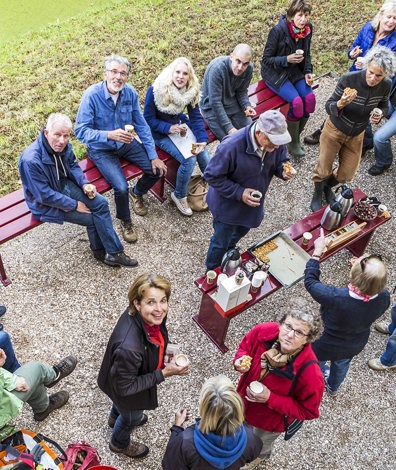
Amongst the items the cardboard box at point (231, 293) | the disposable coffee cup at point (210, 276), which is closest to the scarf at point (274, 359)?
the cardboard box at point (231, 293)

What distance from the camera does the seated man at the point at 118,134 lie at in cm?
476

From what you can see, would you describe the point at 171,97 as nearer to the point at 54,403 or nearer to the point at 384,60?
the point at 384,60

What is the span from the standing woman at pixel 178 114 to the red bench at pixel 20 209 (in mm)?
477

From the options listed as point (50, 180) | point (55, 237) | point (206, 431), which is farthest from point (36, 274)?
point (206, 431)

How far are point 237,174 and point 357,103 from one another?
5.64 feet

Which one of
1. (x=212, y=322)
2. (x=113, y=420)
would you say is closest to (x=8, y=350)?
(x=113, y=420)

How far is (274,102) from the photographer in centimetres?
630

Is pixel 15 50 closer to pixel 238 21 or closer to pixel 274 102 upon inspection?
pixel 238 21

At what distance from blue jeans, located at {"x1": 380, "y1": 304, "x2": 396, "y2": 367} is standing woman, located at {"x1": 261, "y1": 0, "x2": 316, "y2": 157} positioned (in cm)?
270

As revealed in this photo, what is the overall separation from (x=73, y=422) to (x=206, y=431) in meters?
1.93

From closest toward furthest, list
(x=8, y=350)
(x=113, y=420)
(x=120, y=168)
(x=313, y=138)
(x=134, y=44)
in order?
1. (x=8, y=350)
2. (x=113, y=420)
3. (x=120, y=168)
4. (x=313, y=138)
5. (x=134, y=44)

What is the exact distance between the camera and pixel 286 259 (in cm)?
462

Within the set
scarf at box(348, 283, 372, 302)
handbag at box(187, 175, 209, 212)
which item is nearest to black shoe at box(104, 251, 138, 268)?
handbag at box(187, 175, 209, 212)

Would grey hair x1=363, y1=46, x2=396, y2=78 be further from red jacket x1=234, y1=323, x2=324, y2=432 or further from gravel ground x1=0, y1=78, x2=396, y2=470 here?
red jacket x1=234, y1=323, x2=324, y2=432
